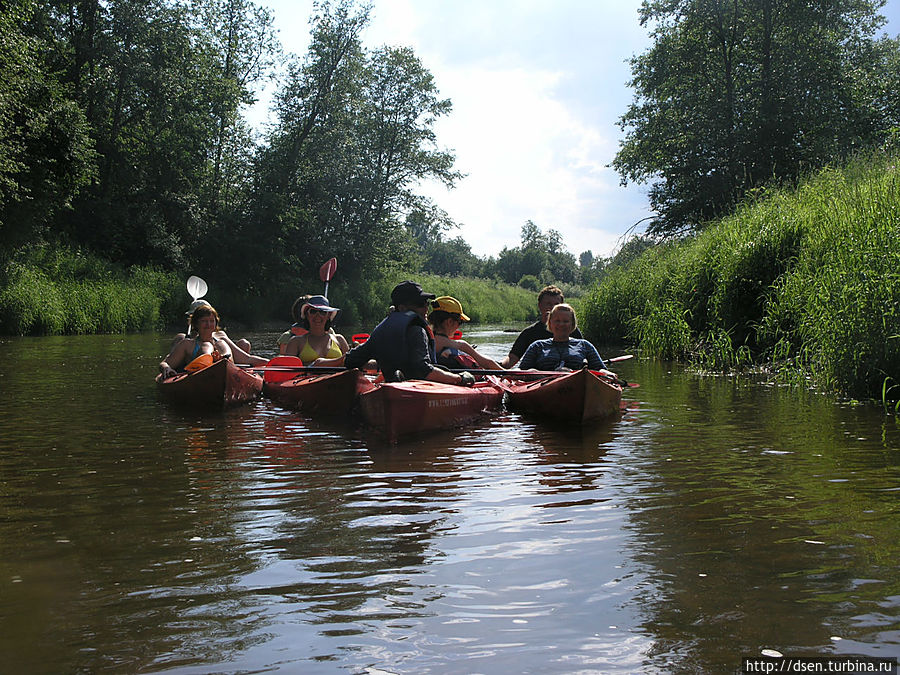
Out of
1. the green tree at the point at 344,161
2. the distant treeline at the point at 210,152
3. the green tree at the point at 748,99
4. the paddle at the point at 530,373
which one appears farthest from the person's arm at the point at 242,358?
the green tree at the point at 344,161

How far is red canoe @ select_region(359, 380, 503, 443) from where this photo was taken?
598cm

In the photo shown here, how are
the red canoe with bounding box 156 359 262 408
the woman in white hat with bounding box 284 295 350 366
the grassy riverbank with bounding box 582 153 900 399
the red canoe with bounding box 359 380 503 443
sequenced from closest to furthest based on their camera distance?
the red canoe with bounding box 359 380 503 443 → the grassy riverbank with bounding box 582 153 900 399 → the red canoe with bounding box 156 359 262 408 → the woman in white hat with bounding box 284 295 350 366

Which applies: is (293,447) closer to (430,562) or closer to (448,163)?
(430,562)

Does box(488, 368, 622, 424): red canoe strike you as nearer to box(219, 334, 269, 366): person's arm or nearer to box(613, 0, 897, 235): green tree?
box(219, 334, 269, 366): person's arm

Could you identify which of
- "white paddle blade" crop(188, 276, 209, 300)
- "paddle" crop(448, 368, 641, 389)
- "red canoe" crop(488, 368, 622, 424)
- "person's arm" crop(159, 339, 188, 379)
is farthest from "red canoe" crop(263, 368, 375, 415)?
"white paddle blade" crop(188, 276, 209, 300)

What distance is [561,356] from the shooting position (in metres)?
7.94

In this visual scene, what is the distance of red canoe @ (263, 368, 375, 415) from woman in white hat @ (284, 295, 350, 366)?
0.91 m

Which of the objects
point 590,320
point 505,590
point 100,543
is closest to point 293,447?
point 100,543

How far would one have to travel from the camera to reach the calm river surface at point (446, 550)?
239 cm

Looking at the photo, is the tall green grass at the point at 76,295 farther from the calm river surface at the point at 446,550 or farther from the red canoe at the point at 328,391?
the calm river surface at the point at 446,550

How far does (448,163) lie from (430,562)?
36015mm

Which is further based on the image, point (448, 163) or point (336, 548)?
point (448, 163)

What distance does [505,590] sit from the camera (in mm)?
2852

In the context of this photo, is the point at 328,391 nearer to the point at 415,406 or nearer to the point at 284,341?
the point at 415,406
